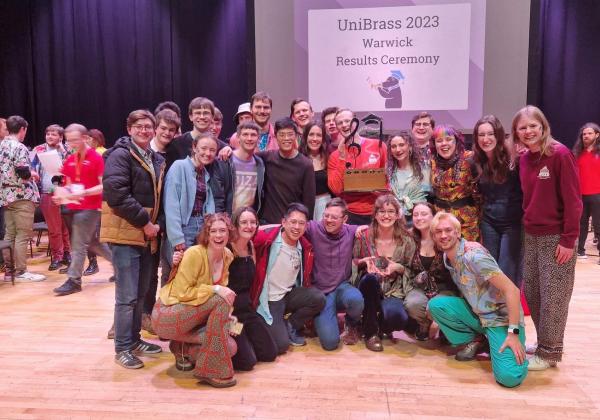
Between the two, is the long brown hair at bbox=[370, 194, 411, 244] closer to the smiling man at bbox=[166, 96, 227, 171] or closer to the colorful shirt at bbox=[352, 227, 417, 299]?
the colorful shirt at bbox=[352, 227, 417, 299]

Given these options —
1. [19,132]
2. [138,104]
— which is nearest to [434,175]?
[19,132]

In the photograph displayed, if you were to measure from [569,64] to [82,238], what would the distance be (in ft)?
21.5

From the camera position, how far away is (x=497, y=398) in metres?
2.62

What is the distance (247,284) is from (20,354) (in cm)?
143

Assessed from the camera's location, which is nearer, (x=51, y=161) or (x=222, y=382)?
(x=222, y=382)

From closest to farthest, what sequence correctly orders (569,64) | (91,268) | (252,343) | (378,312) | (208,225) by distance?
(208,225), (252,343), (378,312), (91,268), (569,64)

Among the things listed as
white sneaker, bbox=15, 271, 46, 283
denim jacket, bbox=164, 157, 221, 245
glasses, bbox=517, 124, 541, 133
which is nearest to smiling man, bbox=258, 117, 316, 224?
denim jacket, bbox=164, 157, 221, 245

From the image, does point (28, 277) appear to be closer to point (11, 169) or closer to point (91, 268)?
point (91, 268)

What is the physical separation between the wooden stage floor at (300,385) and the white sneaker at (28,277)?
152 cm

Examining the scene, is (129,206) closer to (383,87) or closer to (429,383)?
(429,383)

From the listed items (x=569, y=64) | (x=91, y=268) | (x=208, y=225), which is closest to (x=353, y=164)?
(x=208, y=225)

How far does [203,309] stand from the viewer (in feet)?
8.98

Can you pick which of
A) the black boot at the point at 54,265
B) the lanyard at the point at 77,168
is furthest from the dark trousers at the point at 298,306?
the black boot at the point at 54,265

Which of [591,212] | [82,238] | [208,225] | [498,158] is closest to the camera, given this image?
[208,225]
